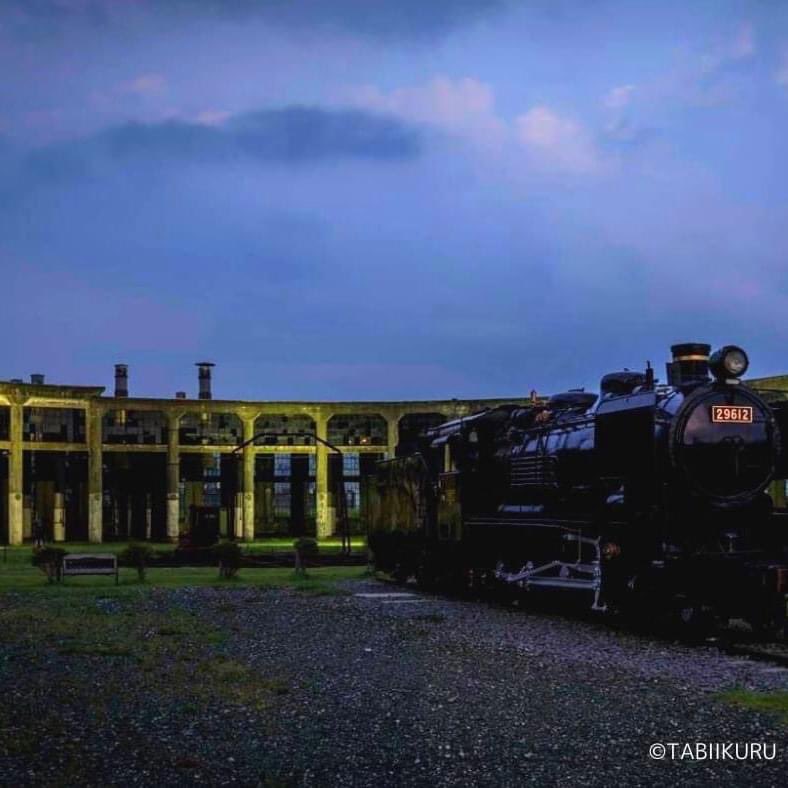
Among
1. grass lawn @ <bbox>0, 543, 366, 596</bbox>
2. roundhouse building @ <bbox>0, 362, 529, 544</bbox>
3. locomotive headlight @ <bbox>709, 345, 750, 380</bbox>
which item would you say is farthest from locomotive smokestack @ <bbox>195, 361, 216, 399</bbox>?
locomotive headlight @ <bbox>709, 345, 750, 380</bbox>

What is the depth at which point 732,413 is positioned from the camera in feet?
46.6

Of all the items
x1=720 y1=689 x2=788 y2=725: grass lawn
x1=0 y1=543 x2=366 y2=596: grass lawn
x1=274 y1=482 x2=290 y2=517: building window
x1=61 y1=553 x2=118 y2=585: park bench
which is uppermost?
x1=274 y1=482 x2=290 y2=517: building window

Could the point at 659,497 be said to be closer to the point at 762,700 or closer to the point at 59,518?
the point at 762,700

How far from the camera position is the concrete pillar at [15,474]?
51438 millimetres

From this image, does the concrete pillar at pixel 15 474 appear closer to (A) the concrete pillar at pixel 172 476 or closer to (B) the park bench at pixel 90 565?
(A) the concrete pillar at pixel 172 476

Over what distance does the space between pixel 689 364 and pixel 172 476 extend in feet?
150

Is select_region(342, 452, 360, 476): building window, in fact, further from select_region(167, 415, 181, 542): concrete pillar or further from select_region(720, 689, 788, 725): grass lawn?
select_region(720, 689, 788, 725): grass lawn

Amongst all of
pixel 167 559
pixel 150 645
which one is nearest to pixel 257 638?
pixel 150 645

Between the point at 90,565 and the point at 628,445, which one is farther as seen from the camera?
the point at 90,565

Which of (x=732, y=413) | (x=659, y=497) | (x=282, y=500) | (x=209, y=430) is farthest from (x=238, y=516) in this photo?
(x=732, y=413)

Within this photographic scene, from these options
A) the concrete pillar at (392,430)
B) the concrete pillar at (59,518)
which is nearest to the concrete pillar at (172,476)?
the concrete pillar at (59,518)

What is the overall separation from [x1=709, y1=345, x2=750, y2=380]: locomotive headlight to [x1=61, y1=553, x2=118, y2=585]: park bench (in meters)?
14.5

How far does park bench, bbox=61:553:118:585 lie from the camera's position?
2397 cm

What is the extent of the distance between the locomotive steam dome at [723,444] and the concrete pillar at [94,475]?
148 ft
